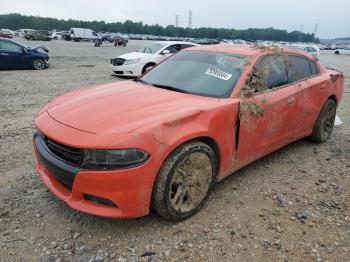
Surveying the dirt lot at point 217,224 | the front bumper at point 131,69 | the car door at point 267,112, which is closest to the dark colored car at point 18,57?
the front bumper at point 131,69

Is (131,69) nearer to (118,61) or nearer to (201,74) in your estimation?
(118,61)

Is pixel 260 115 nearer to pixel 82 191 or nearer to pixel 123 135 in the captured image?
pixel 123 135

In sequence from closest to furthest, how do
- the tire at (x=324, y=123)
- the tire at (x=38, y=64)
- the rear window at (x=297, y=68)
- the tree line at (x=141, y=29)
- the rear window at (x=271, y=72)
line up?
the rear window at (x=271, y=72) < the rear window at (x=297, y=68) < the tire at (x=324, y=123) < the tire at (x=38, y=64) < the tree line at (x=141, y=29)

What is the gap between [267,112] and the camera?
13.2 ft

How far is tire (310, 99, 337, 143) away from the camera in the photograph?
5.45m

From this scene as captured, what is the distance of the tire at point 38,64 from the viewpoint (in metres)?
14.4

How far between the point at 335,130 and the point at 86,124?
5.11 m

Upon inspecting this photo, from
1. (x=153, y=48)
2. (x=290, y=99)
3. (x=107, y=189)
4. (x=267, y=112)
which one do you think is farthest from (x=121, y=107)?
(x=153, y=48)

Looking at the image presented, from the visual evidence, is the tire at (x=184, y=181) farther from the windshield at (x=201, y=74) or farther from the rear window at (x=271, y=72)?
the rear window at (x=271, y=72)

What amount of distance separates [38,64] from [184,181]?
13.0 m

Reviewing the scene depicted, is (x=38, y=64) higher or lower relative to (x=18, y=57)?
lower

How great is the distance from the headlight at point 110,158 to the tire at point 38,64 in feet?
42.4

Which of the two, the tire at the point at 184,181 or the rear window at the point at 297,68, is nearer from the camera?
the tire at the point at 184,181

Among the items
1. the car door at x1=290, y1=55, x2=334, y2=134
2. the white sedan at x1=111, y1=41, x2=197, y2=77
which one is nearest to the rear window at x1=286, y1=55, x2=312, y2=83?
the car door at x1=290, y1=55, x2=334, y2=134
